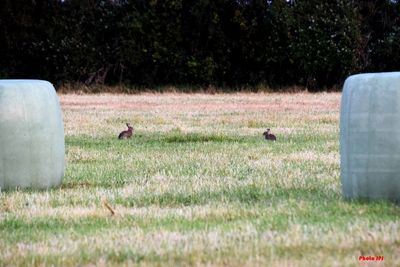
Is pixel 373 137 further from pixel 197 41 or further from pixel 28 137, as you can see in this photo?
pixel 197 41

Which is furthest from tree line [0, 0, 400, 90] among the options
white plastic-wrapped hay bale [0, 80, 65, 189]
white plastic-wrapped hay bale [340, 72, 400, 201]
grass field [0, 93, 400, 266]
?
white plastic-wrapped hay bale [340, 72, 400, 201]

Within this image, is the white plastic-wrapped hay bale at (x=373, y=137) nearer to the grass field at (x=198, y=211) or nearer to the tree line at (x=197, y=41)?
the grass field at (x=198, y=211)

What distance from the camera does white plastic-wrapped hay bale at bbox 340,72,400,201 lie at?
777 centimetres

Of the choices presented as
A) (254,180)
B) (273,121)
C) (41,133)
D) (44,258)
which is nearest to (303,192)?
(254,180)

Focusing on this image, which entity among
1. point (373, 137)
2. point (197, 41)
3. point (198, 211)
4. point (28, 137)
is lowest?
point (197, 41)

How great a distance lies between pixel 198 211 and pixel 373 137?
5.25 ft

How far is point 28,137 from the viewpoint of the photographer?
948cm

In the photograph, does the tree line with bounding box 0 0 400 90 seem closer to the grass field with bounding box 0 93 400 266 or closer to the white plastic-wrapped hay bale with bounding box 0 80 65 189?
the grass field with bounding box 0 93 400 266

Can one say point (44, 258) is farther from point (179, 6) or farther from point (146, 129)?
point (179, 6)

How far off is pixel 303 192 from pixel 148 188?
155 cm

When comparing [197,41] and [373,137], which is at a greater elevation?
[373,137]

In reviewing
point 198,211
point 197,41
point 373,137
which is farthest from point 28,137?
point 197,41

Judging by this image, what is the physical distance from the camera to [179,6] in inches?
1485

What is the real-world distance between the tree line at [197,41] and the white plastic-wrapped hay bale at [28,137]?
91.0 feet
